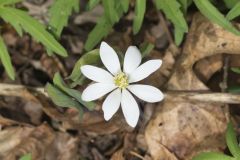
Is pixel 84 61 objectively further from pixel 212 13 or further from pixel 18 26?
pixel 212 13

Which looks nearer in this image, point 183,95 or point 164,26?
point 183,95

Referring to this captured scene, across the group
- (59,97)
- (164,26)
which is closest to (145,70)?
(59,97)

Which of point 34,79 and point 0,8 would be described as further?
point 34,79

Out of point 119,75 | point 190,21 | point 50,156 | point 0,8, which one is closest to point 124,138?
point 50,156

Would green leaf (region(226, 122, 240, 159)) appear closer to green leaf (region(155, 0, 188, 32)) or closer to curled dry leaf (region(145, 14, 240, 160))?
curled dry leaf (region(145, 14, 240, 160))

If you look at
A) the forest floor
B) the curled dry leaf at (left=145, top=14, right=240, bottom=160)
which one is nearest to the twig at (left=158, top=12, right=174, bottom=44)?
the forest floor

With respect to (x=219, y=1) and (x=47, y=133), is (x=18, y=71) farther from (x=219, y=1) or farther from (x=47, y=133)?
(x=219, y=1)

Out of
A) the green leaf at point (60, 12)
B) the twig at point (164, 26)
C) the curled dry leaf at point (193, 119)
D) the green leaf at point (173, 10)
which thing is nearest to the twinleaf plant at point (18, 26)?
the green leaf at point (60, 12)
